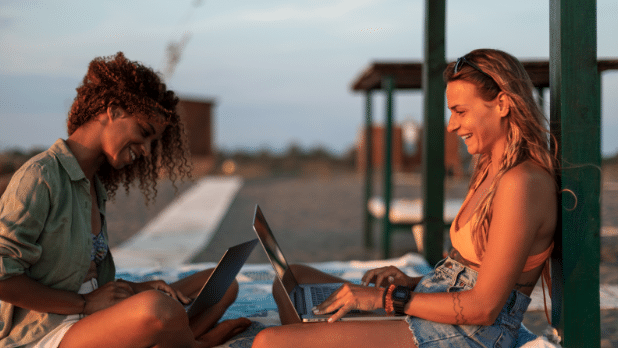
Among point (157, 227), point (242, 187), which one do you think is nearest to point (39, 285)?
point (157, 227)

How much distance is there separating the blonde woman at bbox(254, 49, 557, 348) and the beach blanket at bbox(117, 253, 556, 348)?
0.41 metres

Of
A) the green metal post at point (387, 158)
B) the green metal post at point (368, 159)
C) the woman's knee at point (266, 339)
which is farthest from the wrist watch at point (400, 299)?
the green metal post at point (368, 159)

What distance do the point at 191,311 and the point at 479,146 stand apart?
1.25 metres

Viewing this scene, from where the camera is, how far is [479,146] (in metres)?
1.63

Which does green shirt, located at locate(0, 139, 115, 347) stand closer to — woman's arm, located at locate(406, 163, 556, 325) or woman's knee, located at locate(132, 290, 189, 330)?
woman's knee, located at locate(132, 290, 189, 330)

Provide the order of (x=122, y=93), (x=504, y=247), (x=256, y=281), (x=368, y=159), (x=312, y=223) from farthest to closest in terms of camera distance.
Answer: (x=312, y=223) → (x=368, y=159) → (x=256, y=281) → (x=122, y=93) → (x=504, y=247)

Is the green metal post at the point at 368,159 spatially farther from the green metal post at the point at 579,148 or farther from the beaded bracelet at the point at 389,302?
the beaded bracelet at the point at 389,302

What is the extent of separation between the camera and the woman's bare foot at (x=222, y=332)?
212 cm

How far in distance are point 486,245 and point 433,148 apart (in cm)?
235

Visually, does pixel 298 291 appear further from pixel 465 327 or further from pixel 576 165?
pixel 576 165

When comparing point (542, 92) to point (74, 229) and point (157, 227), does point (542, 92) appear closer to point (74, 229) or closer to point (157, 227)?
point (74, 229)

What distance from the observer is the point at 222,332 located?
84.8 inches

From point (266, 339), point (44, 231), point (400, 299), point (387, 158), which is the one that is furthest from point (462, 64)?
point (387, 158)

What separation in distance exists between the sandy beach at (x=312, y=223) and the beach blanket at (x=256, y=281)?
0.62 meters
